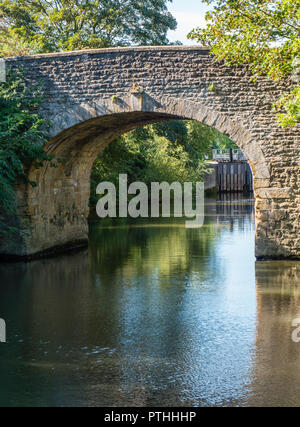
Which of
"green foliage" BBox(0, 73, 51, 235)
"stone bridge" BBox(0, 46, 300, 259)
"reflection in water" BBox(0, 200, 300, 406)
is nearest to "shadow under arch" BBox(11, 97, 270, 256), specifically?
"stone bridge" BBox(0, 46, 300, 259)

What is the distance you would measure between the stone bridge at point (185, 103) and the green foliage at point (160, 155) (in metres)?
5.85

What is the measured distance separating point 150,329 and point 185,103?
4.96m

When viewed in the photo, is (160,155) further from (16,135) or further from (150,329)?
(150,329)

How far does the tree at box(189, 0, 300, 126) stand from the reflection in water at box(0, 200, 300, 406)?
3.05 m

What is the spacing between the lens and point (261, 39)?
10438mm

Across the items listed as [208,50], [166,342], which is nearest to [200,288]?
[166,342]

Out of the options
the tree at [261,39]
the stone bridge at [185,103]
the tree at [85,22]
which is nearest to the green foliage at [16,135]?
the stone bridge at [185,103]

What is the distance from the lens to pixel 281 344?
22.5 ft

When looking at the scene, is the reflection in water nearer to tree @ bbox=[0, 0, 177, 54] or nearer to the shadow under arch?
the shadow under arch

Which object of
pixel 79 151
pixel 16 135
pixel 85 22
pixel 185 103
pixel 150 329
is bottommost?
pixel 150 329

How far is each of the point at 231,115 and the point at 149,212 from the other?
1219cm

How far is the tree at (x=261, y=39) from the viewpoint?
10172 mm

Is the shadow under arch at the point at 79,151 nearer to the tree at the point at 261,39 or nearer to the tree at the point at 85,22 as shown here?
the tree at the point at 261,39

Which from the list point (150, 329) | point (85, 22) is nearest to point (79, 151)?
point (150, 329)
